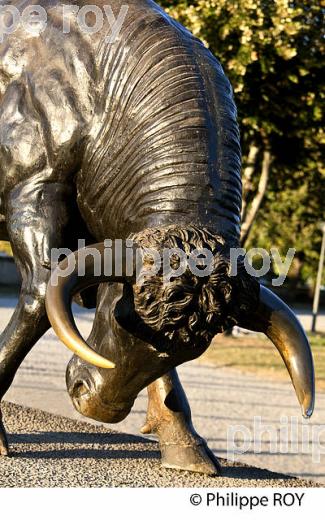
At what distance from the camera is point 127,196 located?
3.80 m

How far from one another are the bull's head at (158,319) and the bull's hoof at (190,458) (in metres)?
1.04

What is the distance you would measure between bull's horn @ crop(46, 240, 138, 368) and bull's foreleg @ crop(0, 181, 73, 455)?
2.67 ft

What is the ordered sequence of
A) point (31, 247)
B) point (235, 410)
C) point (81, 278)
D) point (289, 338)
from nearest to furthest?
1. point (81, 278)
2. point (289, 338)
3. point (31, 247)
4. point (235, 410)

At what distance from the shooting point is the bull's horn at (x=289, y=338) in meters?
3.41

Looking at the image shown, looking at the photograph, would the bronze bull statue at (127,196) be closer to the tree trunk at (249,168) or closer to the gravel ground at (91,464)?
the gravel ground at (91,464)

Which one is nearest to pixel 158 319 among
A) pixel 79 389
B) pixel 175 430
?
pixel 79 389

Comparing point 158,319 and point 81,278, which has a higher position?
point 81,278

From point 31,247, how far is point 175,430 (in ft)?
4.44

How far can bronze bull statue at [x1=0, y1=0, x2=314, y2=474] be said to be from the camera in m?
3.24

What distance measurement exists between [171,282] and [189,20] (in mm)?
10522

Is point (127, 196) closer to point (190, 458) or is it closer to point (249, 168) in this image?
point (190, 458)

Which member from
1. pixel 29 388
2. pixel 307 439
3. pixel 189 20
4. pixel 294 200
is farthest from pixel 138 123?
pixel 294 200

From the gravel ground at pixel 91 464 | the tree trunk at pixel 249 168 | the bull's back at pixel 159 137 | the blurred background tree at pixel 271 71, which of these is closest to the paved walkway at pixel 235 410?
the gravel ground at pixel 91 464

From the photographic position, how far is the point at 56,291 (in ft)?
9.98
